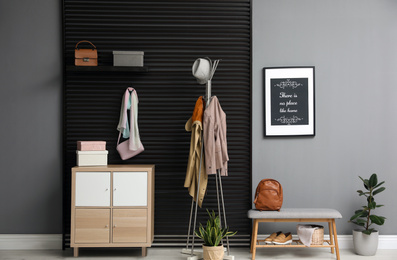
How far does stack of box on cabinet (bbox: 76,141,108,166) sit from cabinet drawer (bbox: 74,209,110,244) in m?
0.47

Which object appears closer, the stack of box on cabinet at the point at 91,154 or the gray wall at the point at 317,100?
the stack of box on cabinet at the point at 91,154

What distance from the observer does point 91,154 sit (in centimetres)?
436

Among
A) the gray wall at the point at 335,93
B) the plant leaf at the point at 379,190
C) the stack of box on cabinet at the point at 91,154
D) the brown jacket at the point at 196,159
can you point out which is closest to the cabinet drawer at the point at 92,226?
the stack of box on cabinet at the point at 91,154

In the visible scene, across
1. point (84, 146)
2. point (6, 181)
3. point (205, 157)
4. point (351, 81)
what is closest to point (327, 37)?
point (351, 81)

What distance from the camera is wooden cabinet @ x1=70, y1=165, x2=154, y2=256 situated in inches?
166

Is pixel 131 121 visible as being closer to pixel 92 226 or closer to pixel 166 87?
pixel 166 87

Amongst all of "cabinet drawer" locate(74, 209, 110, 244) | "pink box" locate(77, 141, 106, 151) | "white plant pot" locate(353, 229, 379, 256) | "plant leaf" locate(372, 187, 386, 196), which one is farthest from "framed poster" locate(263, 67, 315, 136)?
"cabinet drawer" locate(74, 209, 110, 244)

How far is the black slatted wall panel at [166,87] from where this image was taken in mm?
4672

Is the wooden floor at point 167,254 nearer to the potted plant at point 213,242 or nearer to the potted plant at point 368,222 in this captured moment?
the potted plant at point 368,222

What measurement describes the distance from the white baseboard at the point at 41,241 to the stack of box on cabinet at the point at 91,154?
92 centimetres

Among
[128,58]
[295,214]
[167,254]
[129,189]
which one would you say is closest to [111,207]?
[129,189]

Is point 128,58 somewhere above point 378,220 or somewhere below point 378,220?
above

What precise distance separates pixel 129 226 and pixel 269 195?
4.49ft

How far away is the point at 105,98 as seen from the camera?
4680 millimetres
